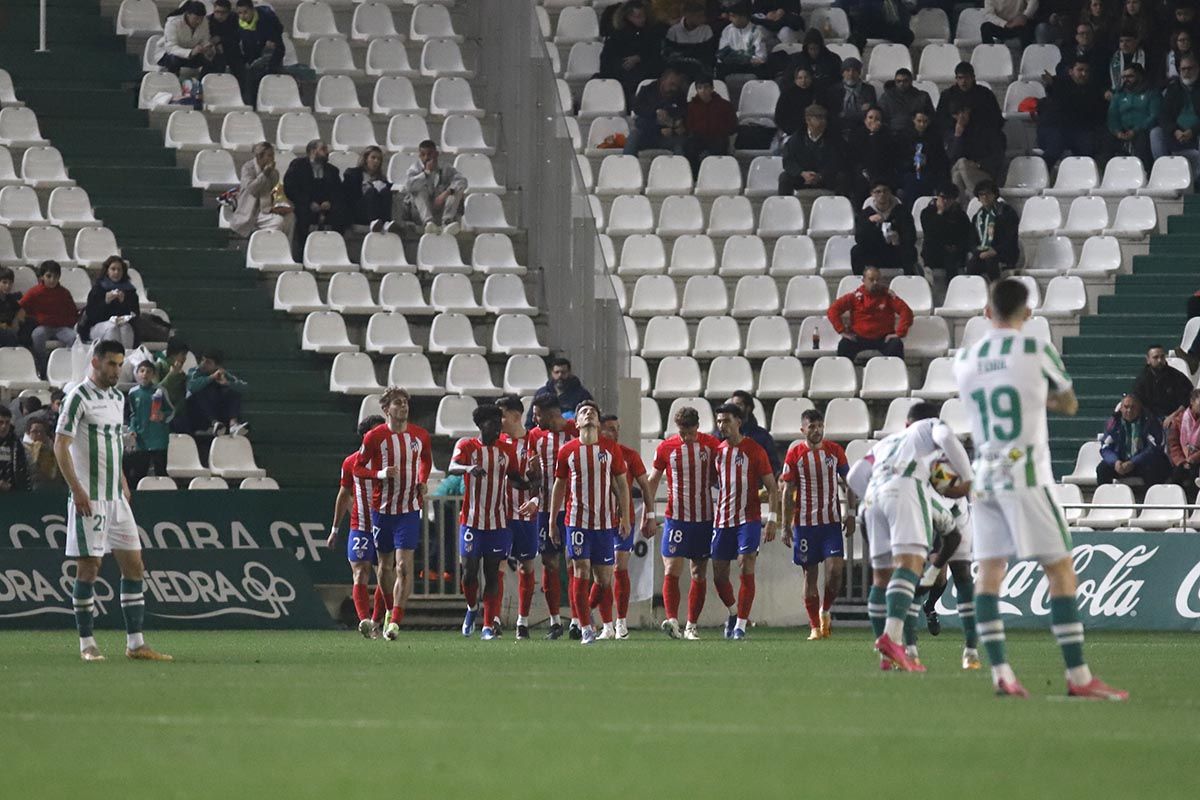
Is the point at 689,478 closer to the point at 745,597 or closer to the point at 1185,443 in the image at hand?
the point at 745,597

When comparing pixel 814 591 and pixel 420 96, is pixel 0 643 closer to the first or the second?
pixel 814 591

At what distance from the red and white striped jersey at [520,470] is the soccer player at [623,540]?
77 cm

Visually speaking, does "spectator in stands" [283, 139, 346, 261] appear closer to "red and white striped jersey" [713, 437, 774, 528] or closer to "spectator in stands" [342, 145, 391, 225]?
"spectator in stands" [342, 145, 391, 225]

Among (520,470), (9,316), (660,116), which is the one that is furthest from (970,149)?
(9,316)

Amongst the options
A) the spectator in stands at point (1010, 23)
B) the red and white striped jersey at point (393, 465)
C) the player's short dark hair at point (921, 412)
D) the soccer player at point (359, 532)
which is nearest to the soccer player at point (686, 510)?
the red and white striped jersey at point (393, 465)

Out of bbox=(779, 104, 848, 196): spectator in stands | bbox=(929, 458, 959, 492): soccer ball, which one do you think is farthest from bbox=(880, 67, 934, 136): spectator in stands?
bbox=(929, 458, 959, 492): soccer ball

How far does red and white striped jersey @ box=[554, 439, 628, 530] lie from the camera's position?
19.1 m

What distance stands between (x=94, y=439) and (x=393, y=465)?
198 inches

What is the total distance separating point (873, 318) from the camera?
24.8 m

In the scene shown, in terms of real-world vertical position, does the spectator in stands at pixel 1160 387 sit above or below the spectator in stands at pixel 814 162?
below

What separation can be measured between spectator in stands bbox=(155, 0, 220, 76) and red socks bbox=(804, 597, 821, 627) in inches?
488

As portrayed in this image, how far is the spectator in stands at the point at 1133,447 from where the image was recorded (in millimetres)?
22375

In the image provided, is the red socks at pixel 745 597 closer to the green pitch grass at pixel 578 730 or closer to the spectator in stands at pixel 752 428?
the spectator in stands at pixel 752 428

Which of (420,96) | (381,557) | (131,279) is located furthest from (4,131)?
(381,557)
